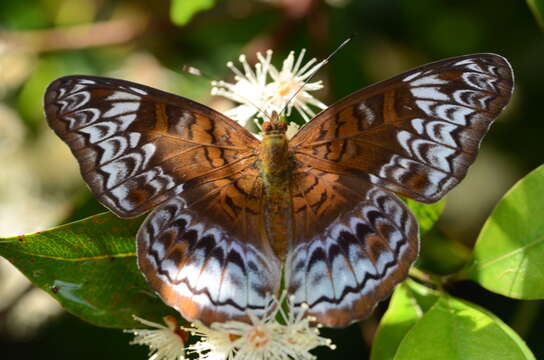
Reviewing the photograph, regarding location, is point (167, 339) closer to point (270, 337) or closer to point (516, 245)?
point (270, 337)

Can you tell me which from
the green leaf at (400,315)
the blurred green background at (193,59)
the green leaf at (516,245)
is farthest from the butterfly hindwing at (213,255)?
the blurred green background at (193,59)

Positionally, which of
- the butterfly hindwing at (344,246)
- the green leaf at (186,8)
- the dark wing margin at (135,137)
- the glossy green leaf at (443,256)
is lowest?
the glossy green leaf at (443,256)

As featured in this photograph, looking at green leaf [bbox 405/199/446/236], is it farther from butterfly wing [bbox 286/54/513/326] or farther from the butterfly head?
the butterfly head

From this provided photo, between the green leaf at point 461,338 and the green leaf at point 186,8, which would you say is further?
the green leaf at point 186,8

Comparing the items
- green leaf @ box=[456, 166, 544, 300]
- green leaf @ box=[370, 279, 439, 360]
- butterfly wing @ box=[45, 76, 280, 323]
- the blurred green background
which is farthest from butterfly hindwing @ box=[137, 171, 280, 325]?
the blurred green background

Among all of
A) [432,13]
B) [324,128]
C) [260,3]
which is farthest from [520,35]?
[324,128]

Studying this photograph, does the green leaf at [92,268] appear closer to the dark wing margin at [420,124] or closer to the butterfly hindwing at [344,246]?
the butterfly hindwing at [344,246]
